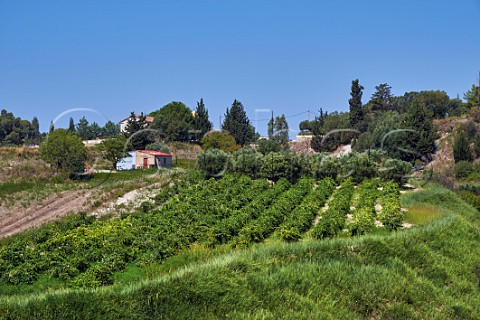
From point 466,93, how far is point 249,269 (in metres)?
60.5

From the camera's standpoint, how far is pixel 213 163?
100 feet

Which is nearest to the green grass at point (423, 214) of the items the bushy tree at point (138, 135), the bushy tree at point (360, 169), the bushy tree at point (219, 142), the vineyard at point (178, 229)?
the vineyard at point (178, 229)

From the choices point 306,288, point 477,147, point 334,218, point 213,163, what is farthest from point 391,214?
point 477,147

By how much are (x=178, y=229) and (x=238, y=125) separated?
5176 cm

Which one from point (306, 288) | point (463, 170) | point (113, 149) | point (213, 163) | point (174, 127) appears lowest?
point (306, 288)

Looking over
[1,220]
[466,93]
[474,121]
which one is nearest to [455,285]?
[1,220]

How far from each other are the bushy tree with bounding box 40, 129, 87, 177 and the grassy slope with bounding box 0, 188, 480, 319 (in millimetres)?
26023

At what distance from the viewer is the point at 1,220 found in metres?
23.6

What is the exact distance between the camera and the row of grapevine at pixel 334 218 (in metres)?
15.7

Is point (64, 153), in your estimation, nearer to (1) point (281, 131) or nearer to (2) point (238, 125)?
(2) point (238, 125)

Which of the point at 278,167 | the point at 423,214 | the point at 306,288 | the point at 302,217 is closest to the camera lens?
the point at 306,288

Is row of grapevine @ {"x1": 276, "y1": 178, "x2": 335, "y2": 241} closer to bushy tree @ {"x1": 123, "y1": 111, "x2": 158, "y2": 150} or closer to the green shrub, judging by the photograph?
the green shrub

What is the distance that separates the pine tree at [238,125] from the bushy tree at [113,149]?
25527 millimetres

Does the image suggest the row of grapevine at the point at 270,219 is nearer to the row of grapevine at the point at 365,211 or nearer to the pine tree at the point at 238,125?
the row of grapevine at the point at 365,211
